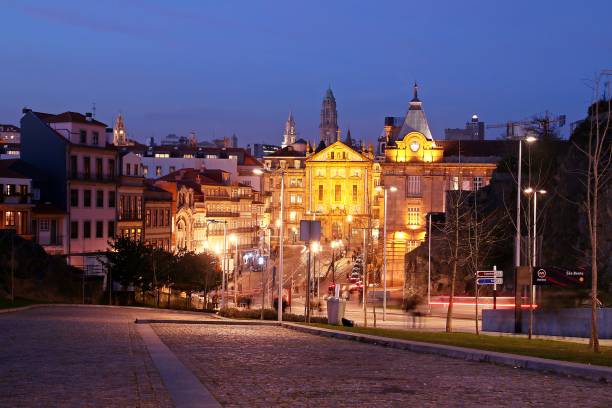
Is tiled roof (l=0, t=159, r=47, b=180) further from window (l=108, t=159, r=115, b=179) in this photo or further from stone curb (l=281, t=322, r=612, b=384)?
stone curb (l=281, t=322, r=612, b=384)

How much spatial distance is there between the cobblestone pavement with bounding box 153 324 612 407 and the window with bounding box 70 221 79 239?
2262 inches

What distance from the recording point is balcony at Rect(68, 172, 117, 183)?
78500mm

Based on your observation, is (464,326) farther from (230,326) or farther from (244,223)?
(244,223)

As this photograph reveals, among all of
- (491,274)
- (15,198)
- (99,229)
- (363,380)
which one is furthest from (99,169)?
(363,380)

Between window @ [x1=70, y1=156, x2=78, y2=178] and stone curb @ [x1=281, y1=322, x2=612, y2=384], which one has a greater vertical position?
window @ [x1=70, y1=156, x2=78, y2=178]

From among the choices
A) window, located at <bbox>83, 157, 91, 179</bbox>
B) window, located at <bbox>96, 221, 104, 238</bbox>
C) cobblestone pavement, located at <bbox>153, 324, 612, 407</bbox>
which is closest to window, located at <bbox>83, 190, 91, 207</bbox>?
window, located at <bbox>83, 157, 91, 179</bbox>

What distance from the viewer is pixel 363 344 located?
23219 millimetres

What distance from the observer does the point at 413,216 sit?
4328 inches

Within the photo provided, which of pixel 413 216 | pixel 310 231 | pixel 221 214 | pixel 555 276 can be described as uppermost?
pixel 221 214

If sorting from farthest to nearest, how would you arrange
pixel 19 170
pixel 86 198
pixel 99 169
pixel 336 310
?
1. pixel 99 169
2. pixel 86 198
3. pixel 19 170
4. pixel 336 310

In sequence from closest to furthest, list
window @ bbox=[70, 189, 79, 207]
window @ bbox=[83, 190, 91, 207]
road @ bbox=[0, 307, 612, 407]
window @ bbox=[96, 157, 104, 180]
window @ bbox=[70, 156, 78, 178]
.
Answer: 1. road @ bbox=[0, 307, 612, 407]
2. window @ bbox=[70, 189, 79, 207]
3. window @ bbox=[70, 156, 78, 178]
4. window @ bbox=[83, 190, 91, 207]
5. window @ bbox=[96, 157, 104, 180]

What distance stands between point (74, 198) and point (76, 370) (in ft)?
211

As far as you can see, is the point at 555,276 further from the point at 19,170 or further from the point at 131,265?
the point at 19,170

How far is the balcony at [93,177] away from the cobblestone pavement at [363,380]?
59117 mm
